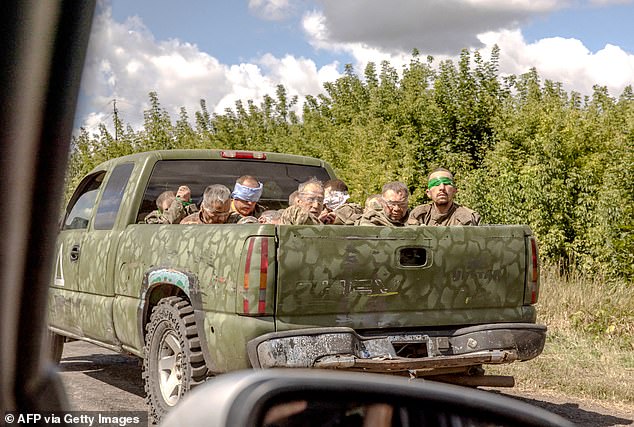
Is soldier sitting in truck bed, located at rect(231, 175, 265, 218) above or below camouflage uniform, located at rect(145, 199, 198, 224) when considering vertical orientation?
above

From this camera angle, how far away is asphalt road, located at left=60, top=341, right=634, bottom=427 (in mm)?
6387

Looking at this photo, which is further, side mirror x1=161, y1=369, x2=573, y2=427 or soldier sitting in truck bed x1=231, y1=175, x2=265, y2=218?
soldier sitting in truck bed x1=231, y1=175, x2=265, y2=218

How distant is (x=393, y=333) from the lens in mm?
5453

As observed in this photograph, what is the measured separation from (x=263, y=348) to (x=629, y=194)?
36.8 ft

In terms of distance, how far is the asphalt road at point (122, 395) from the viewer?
6.39m

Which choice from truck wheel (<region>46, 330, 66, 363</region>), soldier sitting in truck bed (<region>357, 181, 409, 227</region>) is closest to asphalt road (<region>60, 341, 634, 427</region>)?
truck wheel (<region>46, 330, 66, 363</region>)

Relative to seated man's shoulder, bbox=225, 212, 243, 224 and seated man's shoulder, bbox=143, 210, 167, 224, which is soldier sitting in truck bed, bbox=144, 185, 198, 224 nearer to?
seated man's shoulder, bbox=143, 210, 167, 224

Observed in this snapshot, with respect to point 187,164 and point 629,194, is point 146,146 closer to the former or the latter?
point 629,194

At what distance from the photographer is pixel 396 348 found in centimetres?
548

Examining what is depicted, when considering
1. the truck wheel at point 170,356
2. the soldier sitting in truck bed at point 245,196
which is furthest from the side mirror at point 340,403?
the soldier sitting in truck bed at point 245,196

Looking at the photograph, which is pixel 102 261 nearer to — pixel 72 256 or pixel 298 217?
pixel 72 256

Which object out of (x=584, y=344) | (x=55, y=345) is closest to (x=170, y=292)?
(x=55, y=345)

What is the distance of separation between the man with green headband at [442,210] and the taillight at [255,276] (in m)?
2.64

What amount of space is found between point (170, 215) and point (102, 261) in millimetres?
650
